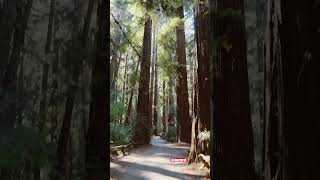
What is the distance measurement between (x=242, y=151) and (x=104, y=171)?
1634 mm

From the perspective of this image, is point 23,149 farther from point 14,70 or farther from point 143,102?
point 143,102

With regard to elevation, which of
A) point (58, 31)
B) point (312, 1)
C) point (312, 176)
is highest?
point (58, 31)

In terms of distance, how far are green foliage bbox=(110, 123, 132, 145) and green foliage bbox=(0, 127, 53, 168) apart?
1606 cm

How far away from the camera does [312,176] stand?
2.25 metres

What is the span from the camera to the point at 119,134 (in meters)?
21.7

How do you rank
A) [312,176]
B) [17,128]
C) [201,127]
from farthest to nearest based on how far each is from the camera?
[201,127]
[17,128]
[312,176]

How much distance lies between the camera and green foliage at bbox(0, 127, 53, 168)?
15.6 feet

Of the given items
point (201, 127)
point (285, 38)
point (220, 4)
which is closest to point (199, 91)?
point (201, 127)

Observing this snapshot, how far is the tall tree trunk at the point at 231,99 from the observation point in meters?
5.00

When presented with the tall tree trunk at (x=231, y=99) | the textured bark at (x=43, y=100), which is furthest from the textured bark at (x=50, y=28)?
the tall tree trunk at (x=231, y=99)

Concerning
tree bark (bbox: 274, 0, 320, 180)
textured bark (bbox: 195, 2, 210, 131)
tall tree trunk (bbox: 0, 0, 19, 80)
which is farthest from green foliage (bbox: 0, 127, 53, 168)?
textured bark (bbox: 195, 2, 210, 131)

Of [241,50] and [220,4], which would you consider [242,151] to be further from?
[220,4]

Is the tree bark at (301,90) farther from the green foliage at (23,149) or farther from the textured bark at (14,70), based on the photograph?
the textured bark at (14,70)

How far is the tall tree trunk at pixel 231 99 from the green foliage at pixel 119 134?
16.2 m
